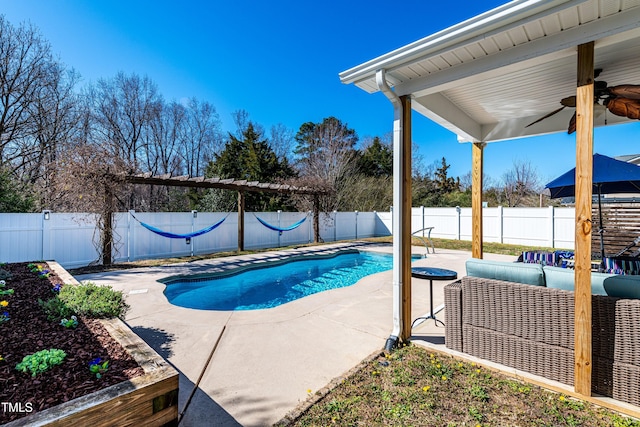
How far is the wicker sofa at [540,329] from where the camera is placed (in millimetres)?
1982

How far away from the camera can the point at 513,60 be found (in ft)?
7.76

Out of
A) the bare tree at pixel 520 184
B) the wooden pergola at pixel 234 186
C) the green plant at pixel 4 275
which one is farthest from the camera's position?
the bare tree at pixel 520 184

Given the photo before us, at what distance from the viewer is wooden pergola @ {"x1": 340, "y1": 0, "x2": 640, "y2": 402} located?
2.02 meters

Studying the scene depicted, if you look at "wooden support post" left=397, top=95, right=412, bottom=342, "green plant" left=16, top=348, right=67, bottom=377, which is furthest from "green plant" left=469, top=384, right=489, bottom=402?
"green plant" left=16, top=348, right=67, bottom=377

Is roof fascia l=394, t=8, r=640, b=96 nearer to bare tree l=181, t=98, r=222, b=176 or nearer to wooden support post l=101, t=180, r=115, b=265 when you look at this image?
wooden support post l=101, t=180, r=115, b=265

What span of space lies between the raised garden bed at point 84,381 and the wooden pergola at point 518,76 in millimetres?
2120

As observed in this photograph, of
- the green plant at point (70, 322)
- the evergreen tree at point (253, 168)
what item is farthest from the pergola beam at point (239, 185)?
the green plant at point (70, 322)

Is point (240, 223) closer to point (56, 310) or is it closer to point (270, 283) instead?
point (270, 283)

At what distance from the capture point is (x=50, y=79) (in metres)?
11.5

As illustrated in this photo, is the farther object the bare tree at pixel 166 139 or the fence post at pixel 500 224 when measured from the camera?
the bare tree at pixel 166 139

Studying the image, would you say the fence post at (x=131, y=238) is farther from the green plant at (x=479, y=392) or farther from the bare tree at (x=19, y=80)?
the green plant at (x=479, y=392)

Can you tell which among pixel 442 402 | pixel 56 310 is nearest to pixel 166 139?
pixel 56 310

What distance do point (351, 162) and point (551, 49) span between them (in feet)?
52.4

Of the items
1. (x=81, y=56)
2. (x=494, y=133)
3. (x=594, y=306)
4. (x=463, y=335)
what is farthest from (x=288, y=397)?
(x=81, y=56)
